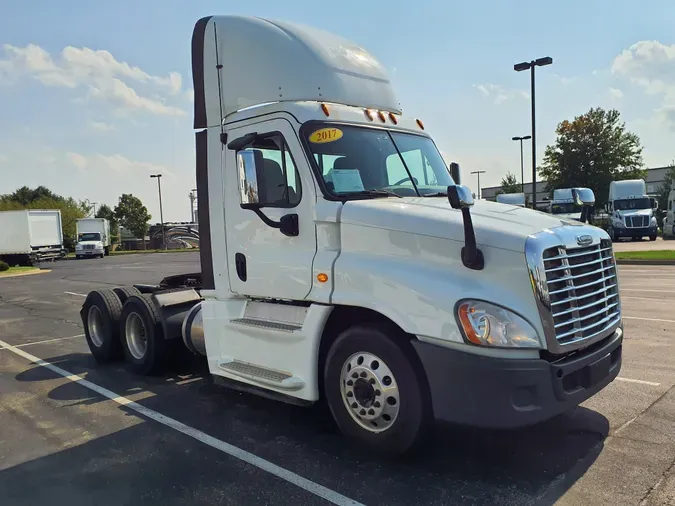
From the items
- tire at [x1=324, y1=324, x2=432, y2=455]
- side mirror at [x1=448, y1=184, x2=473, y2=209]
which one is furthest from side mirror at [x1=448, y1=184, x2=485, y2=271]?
tire at [x1=324, y1=324, x2=432, y2=455]

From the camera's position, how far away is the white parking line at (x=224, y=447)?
3.66 metres

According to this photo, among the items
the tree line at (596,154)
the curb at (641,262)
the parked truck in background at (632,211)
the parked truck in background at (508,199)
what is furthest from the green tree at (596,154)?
the parked truck in background at (508,199)

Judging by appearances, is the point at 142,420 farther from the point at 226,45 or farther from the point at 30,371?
the point at 226,45

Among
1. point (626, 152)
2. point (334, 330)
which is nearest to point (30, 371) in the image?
point (334, 330)

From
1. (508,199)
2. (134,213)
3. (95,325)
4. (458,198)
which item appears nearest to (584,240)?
(458,198)

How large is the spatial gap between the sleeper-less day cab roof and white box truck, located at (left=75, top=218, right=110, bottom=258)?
160 ft

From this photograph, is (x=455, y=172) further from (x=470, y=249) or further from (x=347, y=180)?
(x=470, y=249)

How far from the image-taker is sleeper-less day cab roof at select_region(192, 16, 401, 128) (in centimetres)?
504

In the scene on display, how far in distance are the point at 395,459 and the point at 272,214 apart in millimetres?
2174

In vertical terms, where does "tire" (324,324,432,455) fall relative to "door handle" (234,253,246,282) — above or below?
below

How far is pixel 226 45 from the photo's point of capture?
17.3ft

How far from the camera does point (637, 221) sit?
35250 mm

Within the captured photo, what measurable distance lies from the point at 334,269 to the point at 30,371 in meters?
5.36

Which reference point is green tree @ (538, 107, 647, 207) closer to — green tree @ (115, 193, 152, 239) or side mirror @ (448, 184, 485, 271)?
side mirror @ (448, 184, 485, 271)
